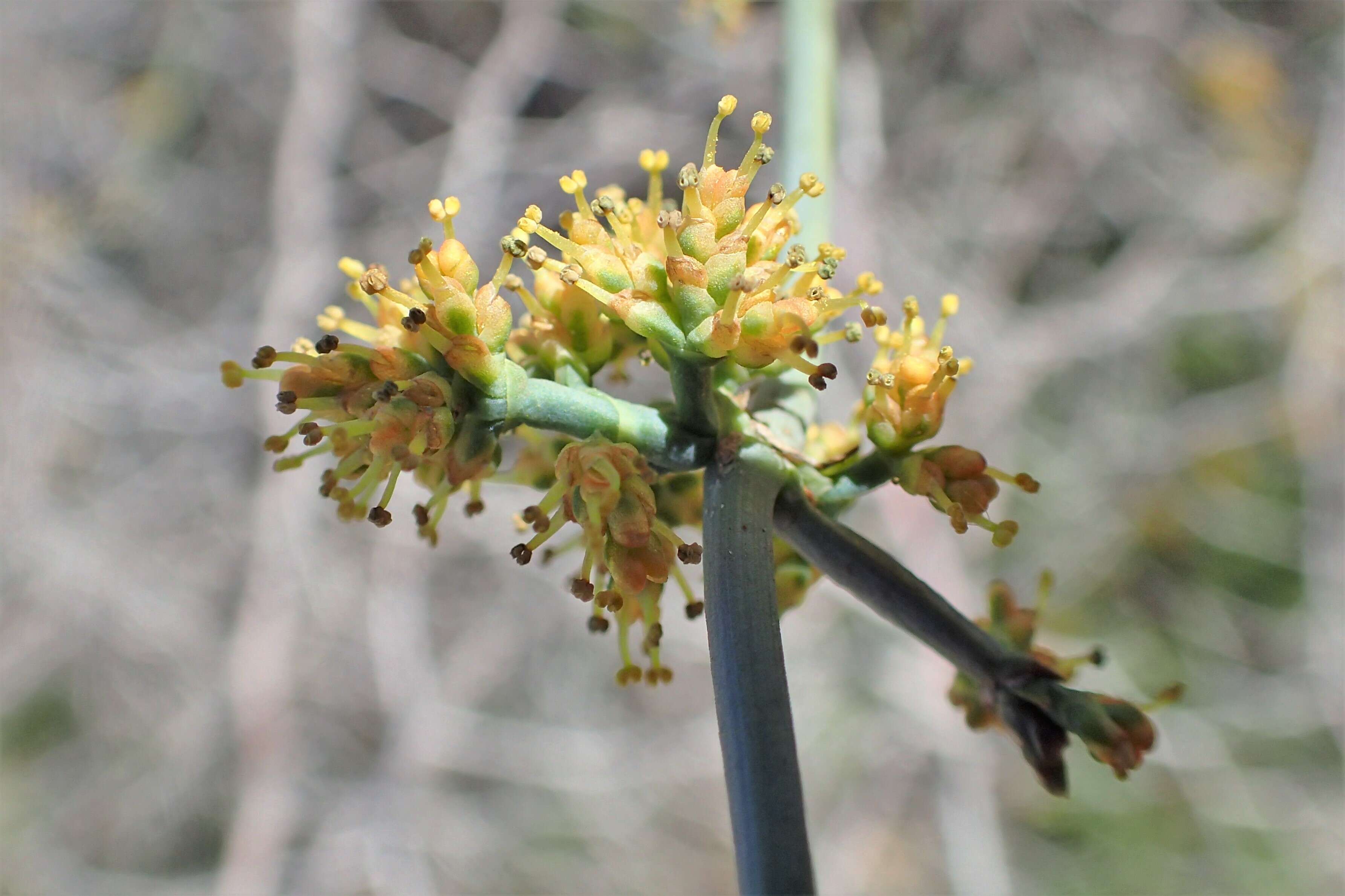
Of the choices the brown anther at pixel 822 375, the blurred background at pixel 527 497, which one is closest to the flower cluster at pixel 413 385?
the brown anther at pixel 822 375

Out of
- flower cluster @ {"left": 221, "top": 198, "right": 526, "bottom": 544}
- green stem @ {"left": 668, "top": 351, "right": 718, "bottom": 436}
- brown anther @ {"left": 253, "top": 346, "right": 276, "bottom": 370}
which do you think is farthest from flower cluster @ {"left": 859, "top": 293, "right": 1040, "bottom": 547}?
brown anther @ {"left": 253, "top": 346, "right": 276, "bottom": 370}

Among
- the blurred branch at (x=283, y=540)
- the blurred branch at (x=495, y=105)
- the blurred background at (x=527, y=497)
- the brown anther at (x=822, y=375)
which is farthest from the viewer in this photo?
the blurred branch at (x=495, y=105)

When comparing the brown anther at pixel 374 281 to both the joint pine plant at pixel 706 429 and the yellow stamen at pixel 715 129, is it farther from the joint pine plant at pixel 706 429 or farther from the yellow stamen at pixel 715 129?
the yellow stamen at pixel 715 129

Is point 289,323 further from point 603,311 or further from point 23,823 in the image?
point 603,311

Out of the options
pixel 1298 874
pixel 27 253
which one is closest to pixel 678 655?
pixel 1298 874

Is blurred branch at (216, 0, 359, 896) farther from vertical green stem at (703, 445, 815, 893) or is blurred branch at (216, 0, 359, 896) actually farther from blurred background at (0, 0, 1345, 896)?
vertical green stem at (703, 445, 815, 893)

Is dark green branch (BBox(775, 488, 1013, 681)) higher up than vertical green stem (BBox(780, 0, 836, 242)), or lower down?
lower down

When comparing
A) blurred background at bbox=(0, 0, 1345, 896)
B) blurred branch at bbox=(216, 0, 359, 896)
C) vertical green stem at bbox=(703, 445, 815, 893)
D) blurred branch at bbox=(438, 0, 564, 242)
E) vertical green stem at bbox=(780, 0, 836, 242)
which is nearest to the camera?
vertical green stem at bbox=(703, 445, 815, 893)
